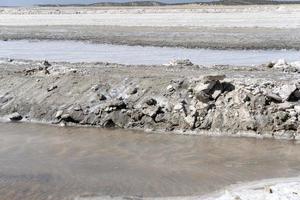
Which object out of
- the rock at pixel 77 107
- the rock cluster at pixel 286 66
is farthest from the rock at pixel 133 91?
the rock cluster at pixel 286 66

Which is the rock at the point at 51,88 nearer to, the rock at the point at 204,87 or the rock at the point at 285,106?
the rock at the point at 204,87

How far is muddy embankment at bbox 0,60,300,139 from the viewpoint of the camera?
14.3 metres

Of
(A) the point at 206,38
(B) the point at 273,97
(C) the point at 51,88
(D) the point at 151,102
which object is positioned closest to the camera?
(B) the point at 273,97

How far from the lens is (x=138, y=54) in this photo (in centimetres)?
2936

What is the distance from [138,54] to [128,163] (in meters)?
17.6

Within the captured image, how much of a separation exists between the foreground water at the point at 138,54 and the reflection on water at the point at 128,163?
10792 millimetres

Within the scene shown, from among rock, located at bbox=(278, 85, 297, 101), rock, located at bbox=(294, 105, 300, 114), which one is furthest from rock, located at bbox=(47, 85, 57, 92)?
rock, located at bbox=(294, 105, 300, 114)

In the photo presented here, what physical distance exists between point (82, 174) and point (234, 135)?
4.41 m

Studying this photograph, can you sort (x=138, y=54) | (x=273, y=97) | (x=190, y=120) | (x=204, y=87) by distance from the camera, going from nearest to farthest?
(x=273, y=97)
(x=190, y=120)
(x=204, y=87)
(x=138, y=54)

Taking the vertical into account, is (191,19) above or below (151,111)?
below

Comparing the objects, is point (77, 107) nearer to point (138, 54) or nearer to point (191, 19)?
point (138, 54)

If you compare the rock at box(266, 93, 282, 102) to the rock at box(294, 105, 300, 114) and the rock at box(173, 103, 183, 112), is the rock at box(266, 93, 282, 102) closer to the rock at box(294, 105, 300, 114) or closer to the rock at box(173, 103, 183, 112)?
the rock at box(294, 105, 300, 114)

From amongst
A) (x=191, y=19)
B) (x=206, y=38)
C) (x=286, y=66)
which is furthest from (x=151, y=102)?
(x=191, y=19)

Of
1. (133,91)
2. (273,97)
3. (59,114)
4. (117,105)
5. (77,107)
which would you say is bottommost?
(59,114)
